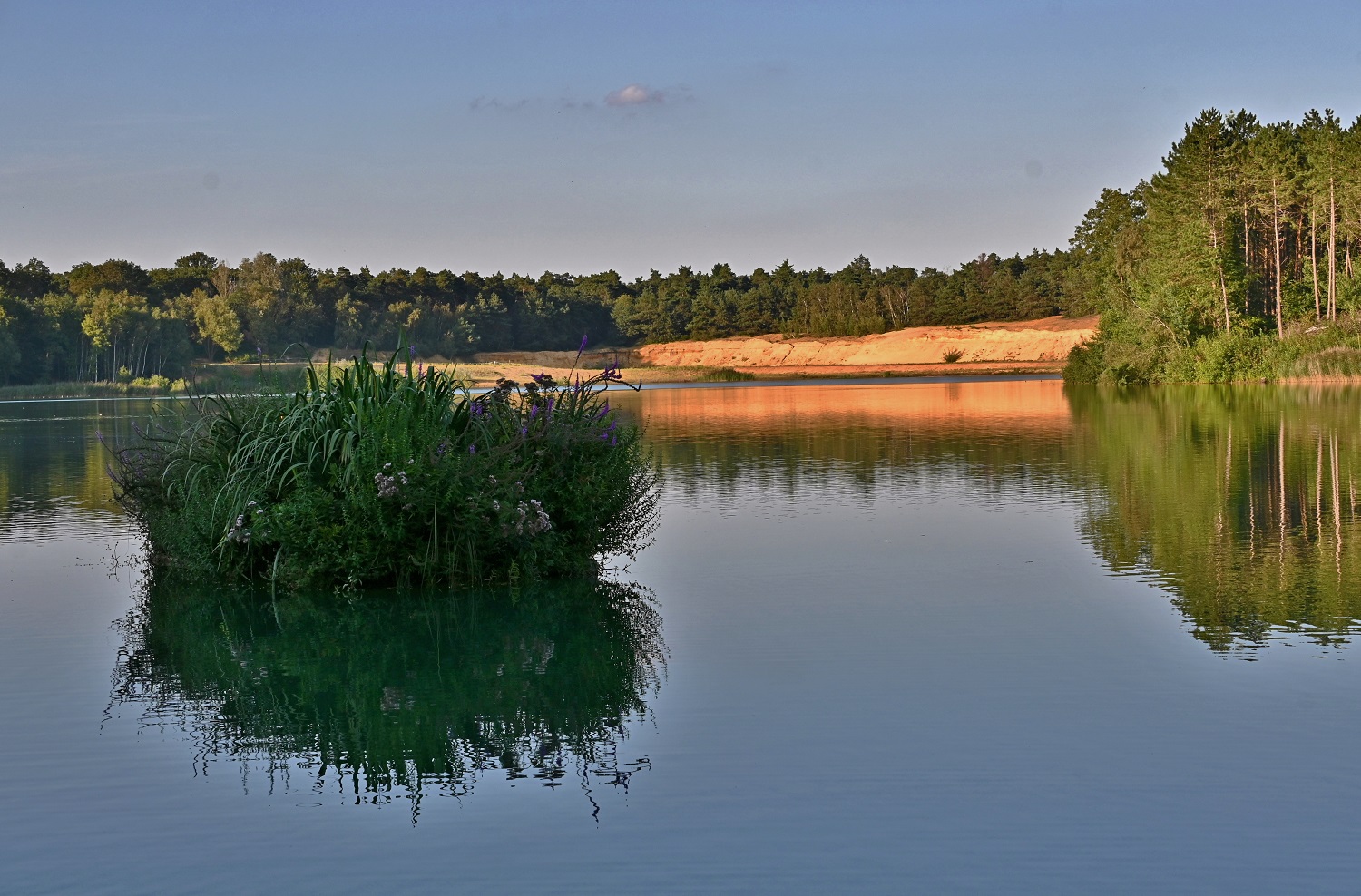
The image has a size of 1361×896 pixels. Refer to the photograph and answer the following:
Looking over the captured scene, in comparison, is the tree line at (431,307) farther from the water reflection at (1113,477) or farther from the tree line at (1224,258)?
the water reflection at (1113,477)

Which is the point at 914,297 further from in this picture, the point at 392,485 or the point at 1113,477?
the point at 392,485

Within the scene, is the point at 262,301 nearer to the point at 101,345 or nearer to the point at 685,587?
the point at 101,345

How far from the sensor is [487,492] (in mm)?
10828

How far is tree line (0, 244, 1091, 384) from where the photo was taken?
9512cm

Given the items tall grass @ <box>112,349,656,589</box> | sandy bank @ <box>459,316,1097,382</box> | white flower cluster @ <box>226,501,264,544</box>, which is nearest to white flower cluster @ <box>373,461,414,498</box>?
tall grass @ <box>112,349,656,589</box>

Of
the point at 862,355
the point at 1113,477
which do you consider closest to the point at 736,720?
the point at 1113,477

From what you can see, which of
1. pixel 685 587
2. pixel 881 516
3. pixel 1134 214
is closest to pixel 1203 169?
pixel 1134 214

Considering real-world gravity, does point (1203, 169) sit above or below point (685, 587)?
above

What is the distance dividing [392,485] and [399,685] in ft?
9.25

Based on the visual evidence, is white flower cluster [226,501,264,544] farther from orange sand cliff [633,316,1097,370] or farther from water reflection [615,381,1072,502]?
orange sand cliff [633,316,1097,370]

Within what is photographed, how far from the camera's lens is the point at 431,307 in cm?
12431

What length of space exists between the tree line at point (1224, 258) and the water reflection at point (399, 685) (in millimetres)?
49869

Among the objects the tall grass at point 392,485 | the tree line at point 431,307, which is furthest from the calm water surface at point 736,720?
the tree line at point 431,307

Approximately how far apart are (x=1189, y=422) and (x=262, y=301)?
3630 inches
